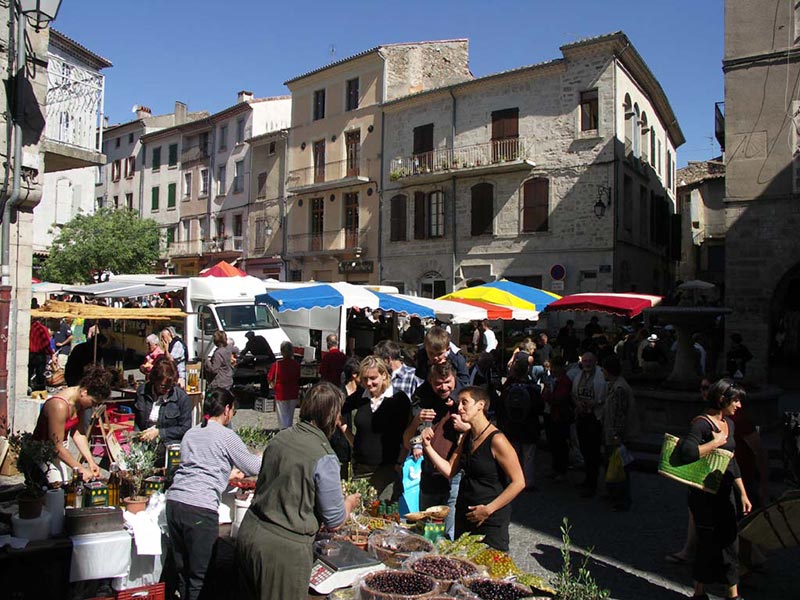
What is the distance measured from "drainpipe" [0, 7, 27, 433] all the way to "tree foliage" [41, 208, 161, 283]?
24.5 metres

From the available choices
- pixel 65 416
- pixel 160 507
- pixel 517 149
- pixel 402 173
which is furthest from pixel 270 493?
pixel 402 173

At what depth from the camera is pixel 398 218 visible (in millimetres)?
27812

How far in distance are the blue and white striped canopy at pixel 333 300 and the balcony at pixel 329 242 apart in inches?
623

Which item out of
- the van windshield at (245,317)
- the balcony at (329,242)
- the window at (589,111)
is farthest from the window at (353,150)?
the van windshield at (245,317)

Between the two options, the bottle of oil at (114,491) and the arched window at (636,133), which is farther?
the arched window at (636,133)

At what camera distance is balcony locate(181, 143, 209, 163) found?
39.0 m

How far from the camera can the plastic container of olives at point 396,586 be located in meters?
3.26

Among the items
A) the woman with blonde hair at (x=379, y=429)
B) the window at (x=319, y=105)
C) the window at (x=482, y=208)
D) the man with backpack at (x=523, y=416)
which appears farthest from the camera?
the window at (x=319, y=105)

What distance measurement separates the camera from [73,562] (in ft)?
13.1

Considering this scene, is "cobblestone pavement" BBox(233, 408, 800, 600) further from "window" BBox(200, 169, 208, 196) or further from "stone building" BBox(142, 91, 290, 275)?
"window" BBox(200, 169, 208, 196)

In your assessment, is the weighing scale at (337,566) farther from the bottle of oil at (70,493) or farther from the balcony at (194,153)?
the balcony at (194,153)

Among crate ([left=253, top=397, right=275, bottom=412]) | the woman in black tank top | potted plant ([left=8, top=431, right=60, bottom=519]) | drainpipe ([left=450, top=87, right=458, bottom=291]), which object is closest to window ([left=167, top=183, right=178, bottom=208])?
drainpipe ([left=450, top=87, right=458, bottom=291])

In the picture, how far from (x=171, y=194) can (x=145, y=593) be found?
4070cm

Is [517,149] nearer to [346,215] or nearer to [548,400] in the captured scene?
[346,215]
